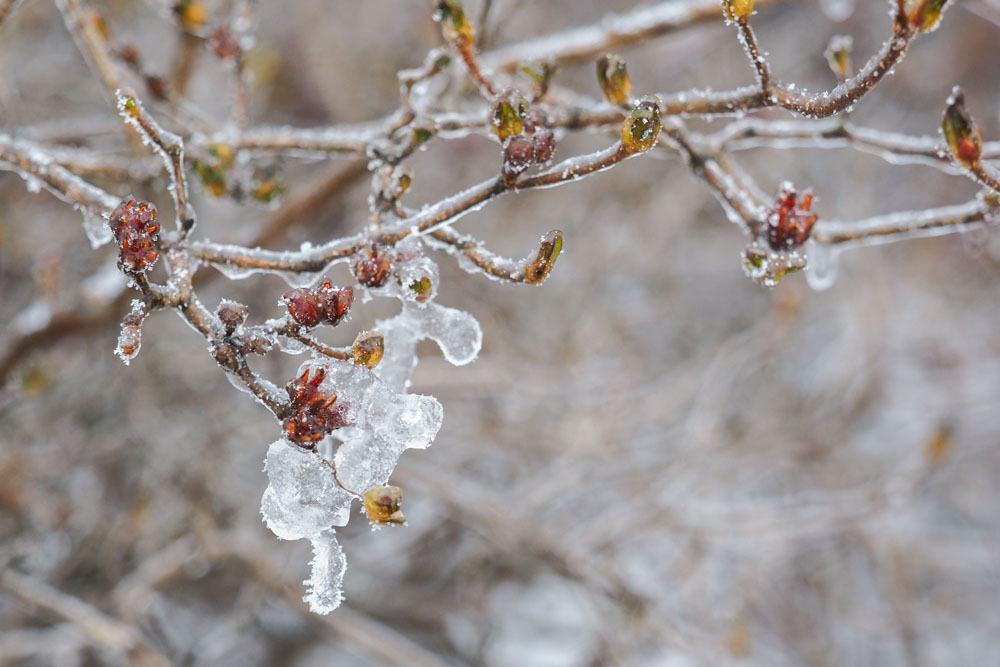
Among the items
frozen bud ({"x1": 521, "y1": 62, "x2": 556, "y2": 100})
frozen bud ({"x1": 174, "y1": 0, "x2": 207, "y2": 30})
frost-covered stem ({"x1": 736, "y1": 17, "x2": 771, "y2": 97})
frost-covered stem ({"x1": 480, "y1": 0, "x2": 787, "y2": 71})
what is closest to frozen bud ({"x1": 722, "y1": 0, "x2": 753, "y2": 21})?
frost-covered stem ({"x1": 736, "y1": 17, "x2": 771, "y2": 97})

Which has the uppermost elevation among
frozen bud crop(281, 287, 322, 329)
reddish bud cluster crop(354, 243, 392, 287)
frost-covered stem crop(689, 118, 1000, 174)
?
frost-covered stem crop(689, 118, 1000, 174)

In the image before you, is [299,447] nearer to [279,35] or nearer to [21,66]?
[21,66]

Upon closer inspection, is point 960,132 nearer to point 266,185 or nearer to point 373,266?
point 373,266

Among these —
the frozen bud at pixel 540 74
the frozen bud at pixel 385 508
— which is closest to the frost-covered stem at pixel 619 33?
the frozen bud at pixel 540 74

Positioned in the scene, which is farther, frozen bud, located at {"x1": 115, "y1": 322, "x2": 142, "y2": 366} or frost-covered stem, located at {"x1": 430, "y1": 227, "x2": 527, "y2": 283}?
frost-covered stem, located at {"x1": 430, "y1": 227, "x2": 527, "y2": 283}

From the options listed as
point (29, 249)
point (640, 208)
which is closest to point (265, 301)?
point (29, 249)

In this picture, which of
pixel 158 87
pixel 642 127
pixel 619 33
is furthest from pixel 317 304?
pixel 619 33

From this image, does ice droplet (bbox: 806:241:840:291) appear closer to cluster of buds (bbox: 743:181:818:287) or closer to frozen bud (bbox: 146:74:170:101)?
cluster of buds (bbox: 743:181:818:287)
